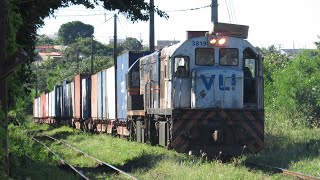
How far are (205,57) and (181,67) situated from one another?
68 centimetres

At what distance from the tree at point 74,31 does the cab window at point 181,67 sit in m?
140

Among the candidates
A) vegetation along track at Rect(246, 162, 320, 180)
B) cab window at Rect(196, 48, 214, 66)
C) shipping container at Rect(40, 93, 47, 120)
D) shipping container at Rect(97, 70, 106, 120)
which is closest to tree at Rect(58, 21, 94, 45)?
shipping container at Rect(40, 93, 47, 120)

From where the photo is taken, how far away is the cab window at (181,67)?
571 inches

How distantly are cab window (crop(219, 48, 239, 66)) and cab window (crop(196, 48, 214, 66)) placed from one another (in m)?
0.24

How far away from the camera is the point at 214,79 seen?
14.3 metres

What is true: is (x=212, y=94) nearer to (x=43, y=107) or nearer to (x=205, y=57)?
(x=205, y=57)

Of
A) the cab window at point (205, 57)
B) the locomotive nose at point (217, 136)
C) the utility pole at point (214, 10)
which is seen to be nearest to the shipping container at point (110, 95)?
the utility pole at point (214, 10)

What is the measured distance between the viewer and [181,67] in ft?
47.8

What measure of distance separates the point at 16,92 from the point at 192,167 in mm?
5073

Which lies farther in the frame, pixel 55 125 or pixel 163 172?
pixel 55 125

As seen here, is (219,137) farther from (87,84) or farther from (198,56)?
(87,84)

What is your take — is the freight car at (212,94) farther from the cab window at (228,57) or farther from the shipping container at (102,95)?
the shipping container at (102,95)

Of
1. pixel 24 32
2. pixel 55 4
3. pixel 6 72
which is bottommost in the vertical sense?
pixel 6 72

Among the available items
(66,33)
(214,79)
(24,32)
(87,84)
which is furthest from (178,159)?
(66,33)
